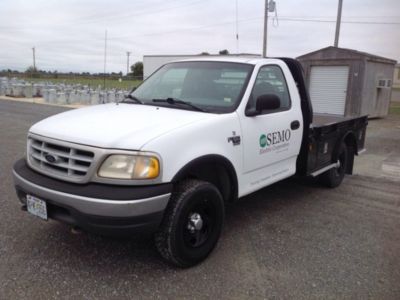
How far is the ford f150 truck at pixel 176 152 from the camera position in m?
2.89

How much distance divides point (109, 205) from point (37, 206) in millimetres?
788

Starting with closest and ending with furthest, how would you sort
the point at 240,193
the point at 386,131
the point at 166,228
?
the point at 166,228 < the point at 240,193 < the point at 386,131

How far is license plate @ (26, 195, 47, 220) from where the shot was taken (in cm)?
309

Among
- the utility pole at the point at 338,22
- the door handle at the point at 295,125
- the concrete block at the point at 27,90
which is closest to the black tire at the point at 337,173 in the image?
the door handle at the point at 295,125

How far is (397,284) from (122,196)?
7.85 ft

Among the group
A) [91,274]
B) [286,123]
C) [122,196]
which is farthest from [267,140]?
[91,274]

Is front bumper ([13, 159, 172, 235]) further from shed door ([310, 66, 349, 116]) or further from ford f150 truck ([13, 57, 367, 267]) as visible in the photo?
shed door ([310, 66, 349, 116])

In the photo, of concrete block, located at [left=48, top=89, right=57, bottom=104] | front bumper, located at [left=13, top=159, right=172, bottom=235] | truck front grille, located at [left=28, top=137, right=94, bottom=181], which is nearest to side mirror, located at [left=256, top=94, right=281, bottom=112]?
front bumper, located at [left=13, top=159, right=172, bottom=235]

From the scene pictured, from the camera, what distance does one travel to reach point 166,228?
122 inches

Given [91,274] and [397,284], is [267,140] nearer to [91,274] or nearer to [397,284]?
[397,284]

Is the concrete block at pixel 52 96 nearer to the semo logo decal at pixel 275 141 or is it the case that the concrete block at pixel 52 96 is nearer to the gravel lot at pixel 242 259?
the gravel lot at pixel 242 259

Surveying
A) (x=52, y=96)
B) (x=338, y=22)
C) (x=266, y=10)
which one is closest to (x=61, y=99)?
(x=52, y=96)

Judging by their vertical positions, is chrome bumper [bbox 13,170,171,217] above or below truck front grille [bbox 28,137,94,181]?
below

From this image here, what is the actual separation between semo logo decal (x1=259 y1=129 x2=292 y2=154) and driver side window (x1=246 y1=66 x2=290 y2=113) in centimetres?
29
